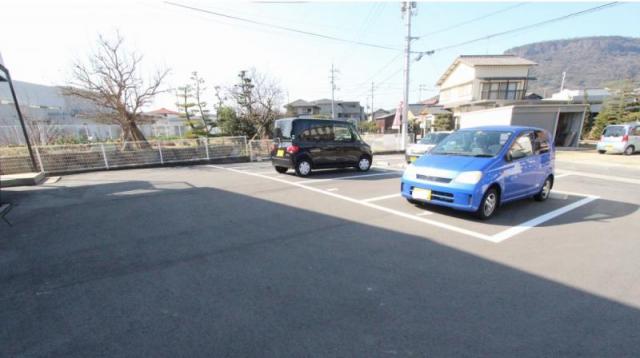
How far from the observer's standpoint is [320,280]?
261 cm

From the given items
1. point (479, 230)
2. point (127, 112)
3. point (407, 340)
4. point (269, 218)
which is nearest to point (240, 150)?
point (127, 112)

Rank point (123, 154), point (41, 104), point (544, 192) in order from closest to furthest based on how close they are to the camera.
A: 1. point (544, 192)
2. point (123, 154)
3. point (41, 104)

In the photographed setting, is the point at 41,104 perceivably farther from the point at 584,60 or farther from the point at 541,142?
the point at 584,60

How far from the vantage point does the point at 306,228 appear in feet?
13.1

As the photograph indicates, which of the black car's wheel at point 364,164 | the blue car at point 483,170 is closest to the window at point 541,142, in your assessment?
the blue car at point 483,170

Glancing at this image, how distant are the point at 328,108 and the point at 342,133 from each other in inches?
1929

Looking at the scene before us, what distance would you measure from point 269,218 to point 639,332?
4.06 m

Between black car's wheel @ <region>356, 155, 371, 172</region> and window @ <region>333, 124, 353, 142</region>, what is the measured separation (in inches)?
33.2

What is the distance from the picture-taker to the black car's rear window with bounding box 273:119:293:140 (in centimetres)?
773

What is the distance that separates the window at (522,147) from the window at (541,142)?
210mm

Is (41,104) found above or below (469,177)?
above

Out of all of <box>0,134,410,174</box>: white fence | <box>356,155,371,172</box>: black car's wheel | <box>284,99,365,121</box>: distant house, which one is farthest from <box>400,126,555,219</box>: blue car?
<box>284,99,365,121</box>: distant house

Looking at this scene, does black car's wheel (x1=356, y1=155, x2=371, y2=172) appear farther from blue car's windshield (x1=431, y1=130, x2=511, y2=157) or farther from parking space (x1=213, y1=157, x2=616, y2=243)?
blue car's windshield (x1=431, y1=130, x2=511, y2=157)

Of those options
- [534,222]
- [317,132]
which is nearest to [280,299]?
[534,222]
